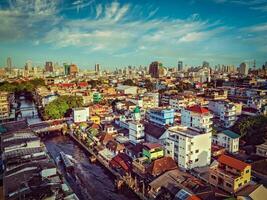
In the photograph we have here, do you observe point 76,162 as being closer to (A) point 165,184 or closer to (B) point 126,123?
(B) point 126,123

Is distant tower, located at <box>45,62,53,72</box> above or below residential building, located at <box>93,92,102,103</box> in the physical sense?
above

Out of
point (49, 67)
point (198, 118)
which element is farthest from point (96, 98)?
point (49, 67)

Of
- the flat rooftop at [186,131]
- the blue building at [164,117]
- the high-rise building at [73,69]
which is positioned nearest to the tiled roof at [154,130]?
the blue building at [164,117]

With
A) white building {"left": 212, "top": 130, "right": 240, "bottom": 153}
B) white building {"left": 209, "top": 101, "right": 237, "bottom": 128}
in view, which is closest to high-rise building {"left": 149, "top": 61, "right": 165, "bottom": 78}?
white building {"left": 209, "top": 101, "right": 237, "bottom": 128}

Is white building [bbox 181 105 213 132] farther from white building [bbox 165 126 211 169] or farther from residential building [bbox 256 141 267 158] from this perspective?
white building [bbox 165 126 211 169]

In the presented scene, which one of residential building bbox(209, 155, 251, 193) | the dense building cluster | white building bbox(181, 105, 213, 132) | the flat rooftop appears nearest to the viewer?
the dense building cluster

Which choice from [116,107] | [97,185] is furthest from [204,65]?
[97,185]
